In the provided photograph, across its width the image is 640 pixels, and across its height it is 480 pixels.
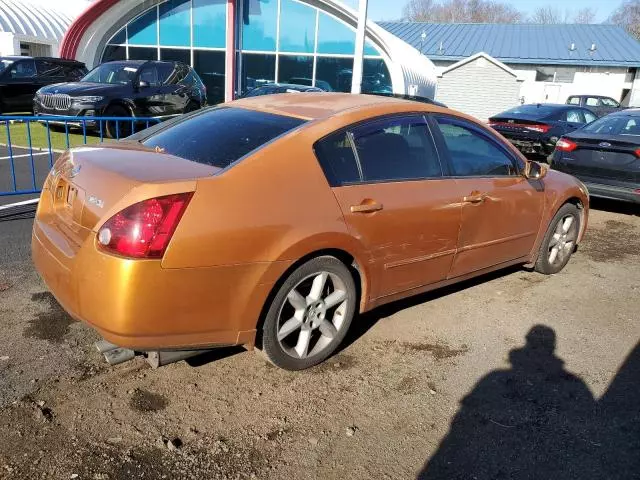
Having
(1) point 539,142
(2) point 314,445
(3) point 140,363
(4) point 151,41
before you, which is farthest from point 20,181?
(4) point 151,41

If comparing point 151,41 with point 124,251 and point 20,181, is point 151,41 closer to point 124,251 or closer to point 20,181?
point 20,181

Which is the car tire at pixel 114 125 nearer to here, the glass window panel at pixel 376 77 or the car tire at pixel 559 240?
the car tire at pixel 559 240

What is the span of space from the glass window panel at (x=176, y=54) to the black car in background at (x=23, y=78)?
8802 millimetres

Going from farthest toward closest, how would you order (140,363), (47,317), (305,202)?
(47,317)
(140,363)
(305,202)

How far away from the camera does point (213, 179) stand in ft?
9.02

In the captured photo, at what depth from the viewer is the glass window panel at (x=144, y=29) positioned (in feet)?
83.9

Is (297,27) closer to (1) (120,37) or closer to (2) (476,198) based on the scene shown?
(1) (120,37)

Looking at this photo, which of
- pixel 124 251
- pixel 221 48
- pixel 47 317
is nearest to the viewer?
pixel 124 251

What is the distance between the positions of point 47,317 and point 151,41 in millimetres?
24915

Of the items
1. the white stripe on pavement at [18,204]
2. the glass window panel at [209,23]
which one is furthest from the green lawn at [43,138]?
the glass window panel at [209,23]

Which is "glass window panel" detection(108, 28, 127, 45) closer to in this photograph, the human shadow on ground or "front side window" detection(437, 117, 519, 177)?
"front side window" detection(437, 117, 519, 177)

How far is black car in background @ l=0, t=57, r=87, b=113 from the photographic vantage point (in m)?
15.0

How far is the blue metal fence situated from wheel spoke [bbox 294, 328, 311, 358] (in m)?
4.22

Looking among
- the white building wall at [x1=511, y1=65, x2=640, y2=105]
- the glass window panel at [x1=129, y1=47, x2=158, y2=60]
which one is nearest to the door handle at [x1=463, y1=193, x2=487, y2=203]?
the glass window panel at [x1=129, y1=47, x2=158, y2=60]
